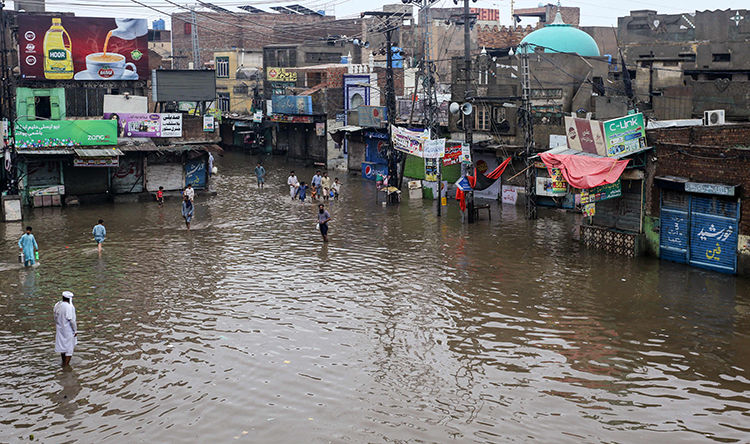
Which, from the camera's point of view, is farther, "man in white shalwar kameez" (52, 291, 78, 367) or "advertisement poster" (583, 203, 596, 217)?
"advertisement poster" (583, 203, 596, 217)

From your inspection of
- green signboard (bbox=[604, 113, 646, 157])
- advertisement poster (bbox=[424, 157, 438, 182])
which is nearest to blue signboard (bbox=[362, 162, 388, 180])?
advertisement poster (bbox=[424, 157, 438, 182])

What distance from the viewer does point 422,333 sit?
48.1 feet

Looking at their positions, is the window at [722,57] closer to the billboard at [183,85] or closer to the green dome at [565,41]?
the green dome at [565,41]

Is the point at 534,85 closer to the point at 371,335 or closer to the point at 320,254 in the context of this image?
the point at 320,254

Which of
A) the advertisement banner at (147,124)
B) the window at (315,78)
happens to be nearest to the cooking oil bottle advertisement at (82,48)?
the advertisement banner at (147,124)

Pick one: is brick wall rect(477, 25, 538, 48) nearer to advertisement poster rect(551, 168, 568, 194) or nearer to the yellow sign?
the yellow sign

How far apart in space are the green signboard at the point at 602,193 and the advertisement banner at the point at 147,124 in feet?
71.6

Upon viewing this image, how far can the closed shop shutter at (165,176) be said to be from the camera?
118 feet

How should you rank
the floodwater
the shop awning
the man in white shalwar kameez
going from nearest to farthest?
the floodwater
the man in white shalwar kameez
the shop awning

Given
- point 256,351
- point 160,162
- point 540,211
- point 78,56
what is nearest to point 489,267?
point 256,351

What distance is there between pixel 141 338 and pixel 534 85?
2507cm

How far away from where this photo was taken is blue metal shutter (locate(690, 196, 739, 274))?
19000mm

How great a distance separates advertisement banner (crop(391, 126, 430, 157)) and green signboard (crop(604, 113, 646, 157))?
1070 centimetres

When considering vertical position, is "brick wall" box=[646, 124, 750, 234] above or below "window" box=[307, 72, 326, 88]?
below
